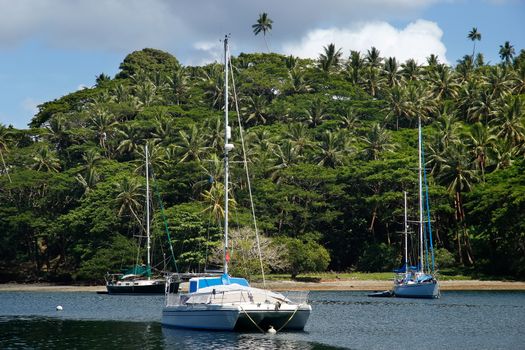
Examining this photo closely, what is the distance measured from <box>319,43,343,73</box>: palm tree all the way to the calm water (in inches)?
3664

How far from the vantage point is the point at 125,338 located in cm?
4641

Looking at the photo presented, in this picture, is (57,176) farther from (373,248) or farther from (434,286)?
(434,286)

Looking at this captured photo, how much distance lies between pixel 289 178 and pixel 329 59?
61273 mm

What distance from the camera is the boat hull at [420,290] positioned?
76000 millimetres

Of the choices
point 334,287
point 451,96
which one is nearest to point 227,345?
point 334,287

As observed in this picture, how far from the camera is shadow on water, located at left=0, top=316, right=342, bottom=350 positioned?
42.4 metres

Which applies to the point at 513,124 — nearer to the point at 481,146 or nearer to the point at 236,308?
the point at 481,146

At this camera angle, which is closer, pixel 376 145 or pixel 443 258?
pixel 443 258

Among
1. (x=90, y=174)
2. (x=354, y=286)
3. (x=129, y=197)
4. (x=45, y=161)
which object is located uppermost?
(x=45, y=161)

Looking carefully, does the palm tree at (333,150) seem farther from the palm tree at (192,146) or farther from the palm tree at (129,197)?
the palm tree at (129,197)

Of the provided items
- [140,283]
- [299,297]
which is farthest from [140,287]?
[299,297]

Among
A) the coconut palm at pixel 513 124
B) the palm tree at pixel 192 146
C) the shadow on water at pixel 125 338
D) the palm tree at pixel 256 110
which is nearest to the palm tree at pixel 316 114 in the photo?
the palm tree at pixel 256 110

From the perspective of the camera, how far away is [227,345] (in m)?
41.7

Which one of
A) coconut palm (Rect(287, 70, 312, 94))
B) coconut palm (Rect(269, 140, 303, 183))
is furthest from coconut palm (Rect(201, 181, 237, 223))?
coconut palm (Rect(287, 70, 312, 94))
